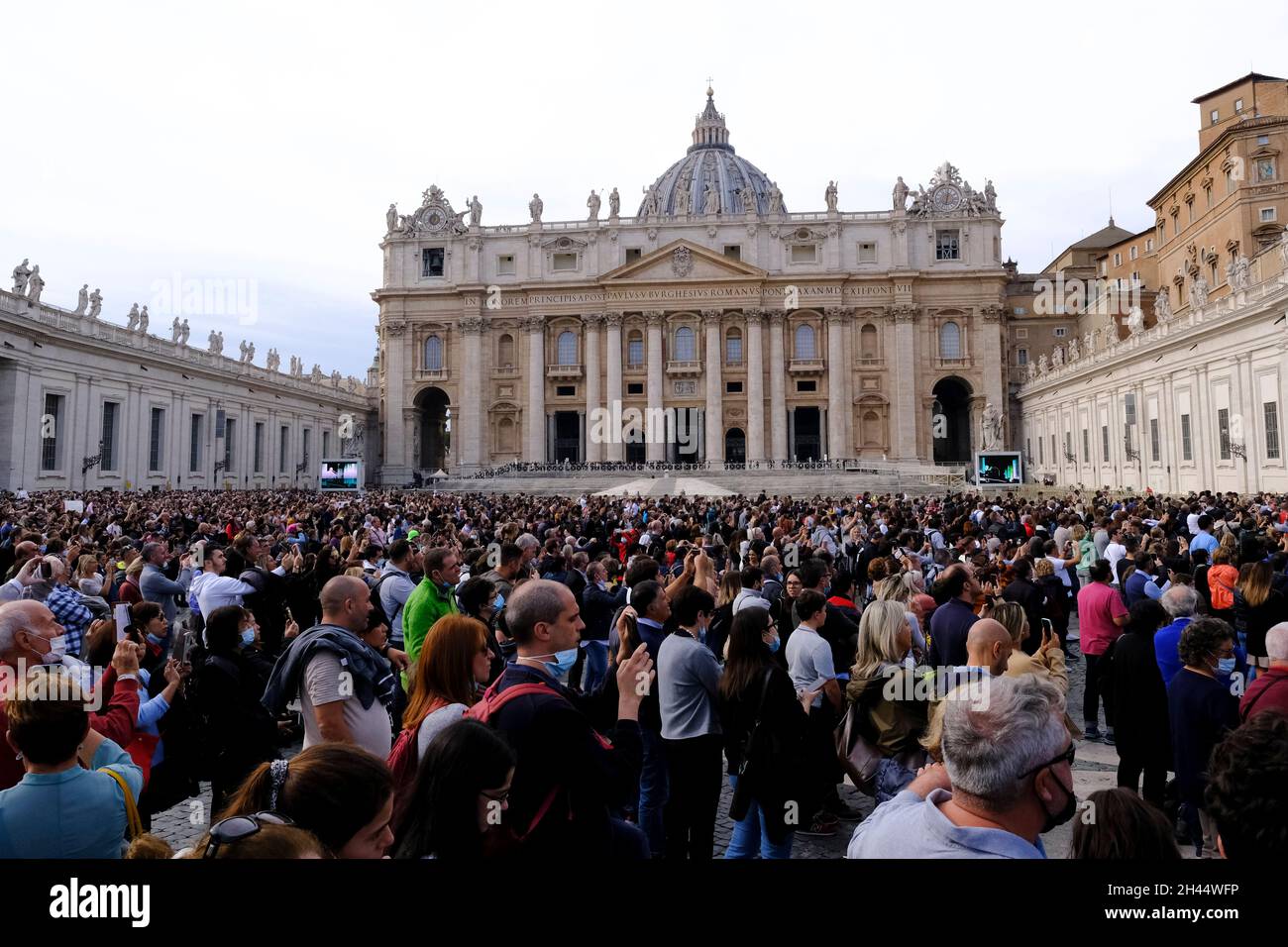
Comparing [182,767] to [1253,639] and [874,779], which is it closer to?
[874,779]

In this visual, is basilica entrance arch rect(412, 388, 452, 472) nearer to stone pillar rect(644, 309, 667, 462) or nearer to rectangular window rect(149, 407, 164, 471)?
stone pillar rect(644, 309, 667, 462)

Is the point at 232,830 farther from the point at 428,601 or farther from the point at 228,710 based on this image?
Result: the point at 428,601

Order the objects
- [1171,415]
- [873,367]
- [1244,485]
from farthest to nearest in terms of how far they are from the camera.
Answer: [873,367]
[1171,415]
[1244,485]

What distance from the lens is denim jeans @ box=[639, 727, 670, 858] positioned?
5008 millimetres

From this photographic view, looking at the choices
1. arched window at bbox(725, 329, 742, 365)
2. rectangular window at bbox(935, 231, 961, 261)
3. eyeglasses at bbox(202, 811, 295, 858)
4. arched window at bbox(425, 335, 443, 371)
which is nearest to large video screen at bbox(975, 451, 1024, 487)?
eyeglasses at bbox(202, 811, 295, 858)

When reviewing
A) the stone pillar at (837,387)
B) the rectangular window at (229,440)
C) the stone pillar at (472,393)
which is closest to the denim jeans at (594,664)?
the rectangular window at (229,440)

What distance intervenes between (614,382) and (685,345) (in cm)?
626

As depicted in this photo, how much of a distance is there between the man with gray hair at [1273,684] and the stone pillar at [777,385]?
55743 mm

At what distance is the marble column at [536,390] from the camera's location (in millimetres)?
61219

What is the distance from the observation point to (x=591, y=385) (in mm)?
60938

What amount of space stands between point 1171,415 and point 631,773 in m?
37.2
